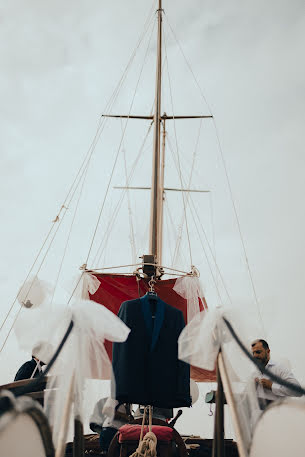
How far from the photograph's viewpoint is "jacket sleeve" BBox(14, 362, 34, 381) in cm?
332

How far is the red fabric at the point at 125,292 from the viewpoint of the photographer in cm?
638

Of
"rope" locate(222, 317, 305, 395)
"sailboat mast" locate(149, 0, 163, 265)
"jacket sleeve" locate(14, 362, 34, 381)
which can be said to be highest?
"sailboat mast" locate(149, 0, 163, 265)

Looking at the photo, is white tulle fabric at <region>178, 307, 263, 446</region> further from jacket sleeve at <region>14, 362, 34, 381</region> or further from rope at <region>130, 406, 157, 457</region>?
jacket sleeve at <region>14, 362, 34, 381</region>

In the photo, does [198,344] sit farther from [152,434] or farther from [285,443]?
[152,434]

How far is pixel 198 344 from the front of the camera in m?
1.96

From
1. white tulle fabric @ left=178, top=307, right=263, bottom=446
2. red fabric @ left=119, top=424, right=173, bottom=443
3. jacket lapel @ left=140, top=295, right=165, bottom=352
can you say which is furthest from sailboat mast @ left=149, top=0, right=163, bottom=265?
white tulle fabric @ left=178, top=307, right=263, bottom=446

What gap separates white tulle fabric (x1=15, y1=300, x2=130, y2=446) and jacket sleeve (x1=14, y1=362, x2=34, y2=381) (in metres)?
1.60

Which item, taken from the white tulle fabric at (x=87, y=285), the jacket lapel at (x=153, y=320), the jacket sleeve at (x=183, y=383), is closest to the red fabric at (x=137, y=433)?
the jacket sleeve at (x=183, y=383)

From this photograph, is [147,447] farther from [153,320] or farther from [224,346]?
[224,346]

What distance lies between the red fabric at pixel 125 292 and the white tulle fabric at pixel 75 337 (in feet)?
14.4

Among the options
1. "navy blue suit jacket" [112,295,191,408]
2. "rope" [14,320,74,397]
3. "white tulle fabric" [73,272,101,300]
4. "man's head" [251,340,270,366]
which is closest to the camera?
"rope" [14,320,74,397]

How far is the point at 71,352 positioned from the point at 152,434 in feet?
4.19

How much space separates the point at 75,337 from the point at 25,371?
5.94 ft

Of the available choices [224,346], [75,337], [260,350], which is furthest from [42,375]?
[260,350]
